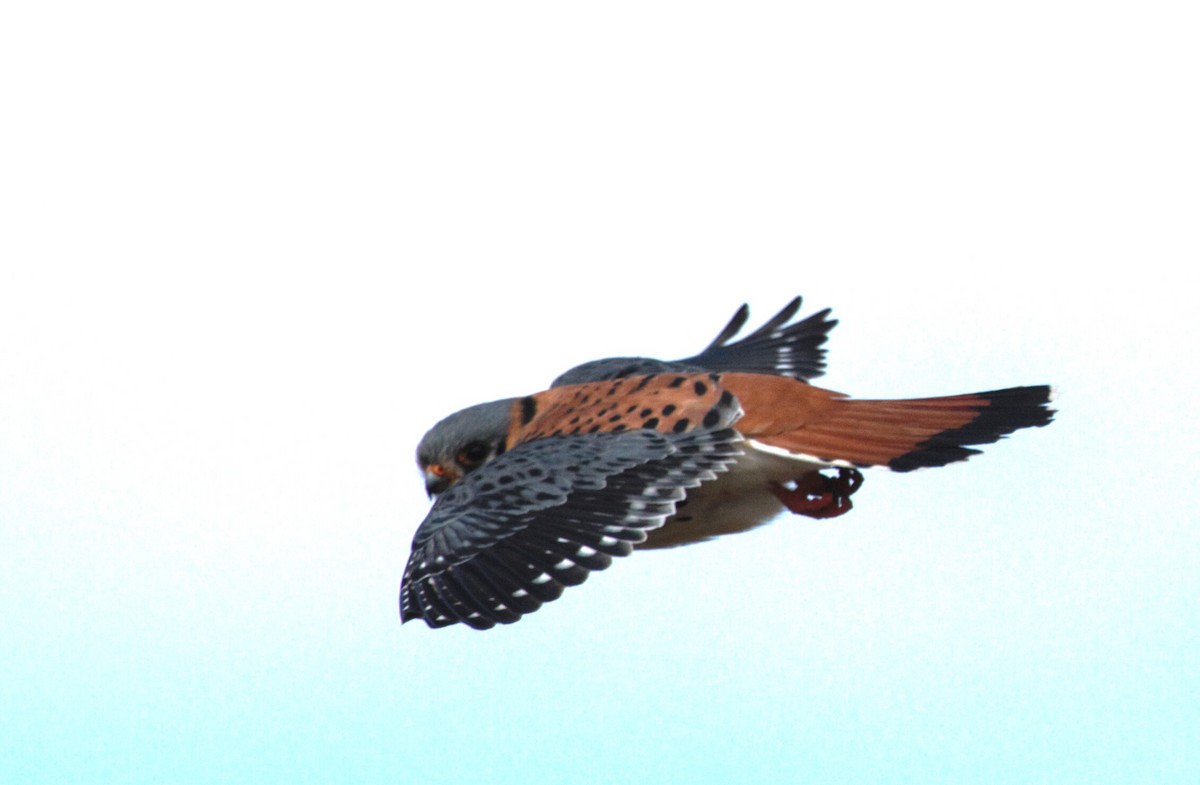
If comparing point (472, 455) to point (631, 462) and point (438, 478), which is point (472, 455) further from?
point (631, 462)

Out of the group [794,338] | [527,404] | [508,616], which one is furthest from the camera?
[794,338]

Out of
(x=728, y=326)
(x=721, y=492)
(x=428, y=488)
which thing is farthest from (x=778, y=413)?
(x=728, y=326)

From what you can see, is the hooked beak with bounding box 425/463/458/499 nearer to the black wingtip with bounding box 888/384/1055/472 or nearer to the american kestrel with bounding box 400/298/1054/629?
the american kestrel with bounding box 400/298/1054/629

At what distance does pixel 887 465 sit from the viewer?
3602 millimetres

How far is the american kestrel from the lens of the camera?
3.32 metres

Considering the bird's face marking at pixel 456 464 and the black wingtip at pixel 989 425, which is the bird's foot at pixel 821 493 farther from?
the bird's face marking at pixel 456 464

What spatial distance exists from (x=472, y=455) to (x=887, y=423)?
1.07 meters

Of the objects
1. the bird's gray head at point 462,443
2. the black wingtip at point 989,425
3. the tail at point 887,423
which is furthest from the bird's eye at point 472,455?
the black wingtip at point 989,425

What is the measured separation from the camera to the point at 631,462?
3508 mm

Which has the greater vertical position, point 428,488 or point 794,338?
point 794,338

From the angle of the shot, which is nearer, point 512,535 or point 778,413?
point 512,535

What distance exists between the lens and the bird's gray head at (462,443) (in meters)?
3.92

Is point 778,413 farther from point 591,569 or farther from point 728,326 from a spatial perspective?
point 728,326

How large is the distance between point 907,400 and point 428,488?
1.27 m
